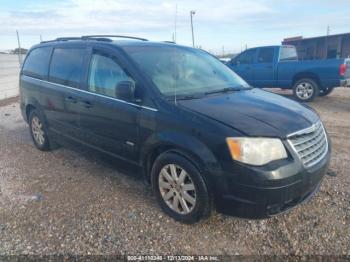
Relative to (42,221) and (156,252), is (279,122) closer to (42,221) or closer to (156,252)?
(156,252)

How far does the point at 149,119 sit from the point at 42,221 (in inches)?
59.8

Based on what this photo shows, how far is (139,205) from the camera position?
11.8 ft

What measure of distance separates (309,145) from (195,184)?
1.12m

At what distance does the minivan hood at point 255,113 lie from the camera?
279 centimetres

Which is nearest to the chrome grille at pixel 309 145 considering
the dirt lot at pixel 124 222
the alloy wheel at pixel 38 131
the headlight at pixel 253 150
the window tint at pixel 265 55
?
the headlight at pixel 253 150

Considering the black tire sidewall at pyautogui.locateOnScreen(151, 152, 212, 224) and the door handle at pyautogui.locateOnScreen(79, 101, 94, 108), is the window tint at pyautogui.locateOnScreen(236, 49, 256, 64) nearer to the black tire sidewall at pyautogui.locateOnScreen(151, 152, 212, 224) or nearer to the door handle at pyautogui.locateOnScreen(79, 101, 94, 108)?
the door handle at pyautogui.locateOnScreen(79, 101, 94, 108)

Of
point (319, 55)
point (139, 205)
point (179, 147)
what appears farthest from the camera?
point (319, 55)

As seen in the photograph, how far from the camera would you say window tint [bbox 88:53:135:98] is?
3615mm

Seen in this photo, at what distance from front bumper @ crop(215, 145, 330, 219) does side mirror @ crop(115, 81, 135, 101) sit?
1.30 m

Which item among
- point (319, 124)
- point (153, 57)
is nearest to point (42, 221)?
point (153, 57)

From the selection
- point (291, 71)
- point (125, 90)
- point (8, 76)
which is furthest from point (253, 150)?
point (8, 76)

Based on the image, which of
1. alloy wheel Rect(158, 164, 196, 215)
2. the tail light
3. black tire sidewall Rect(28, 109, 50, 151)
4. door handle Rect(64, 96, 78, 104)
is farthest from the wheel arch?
the tail light

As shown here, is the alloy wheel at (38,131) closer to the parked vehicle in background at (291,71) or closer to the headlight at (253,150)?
the headlight at (253,150)

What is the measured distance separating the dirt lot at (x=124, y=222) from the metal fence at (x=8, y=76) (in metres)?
10.2
